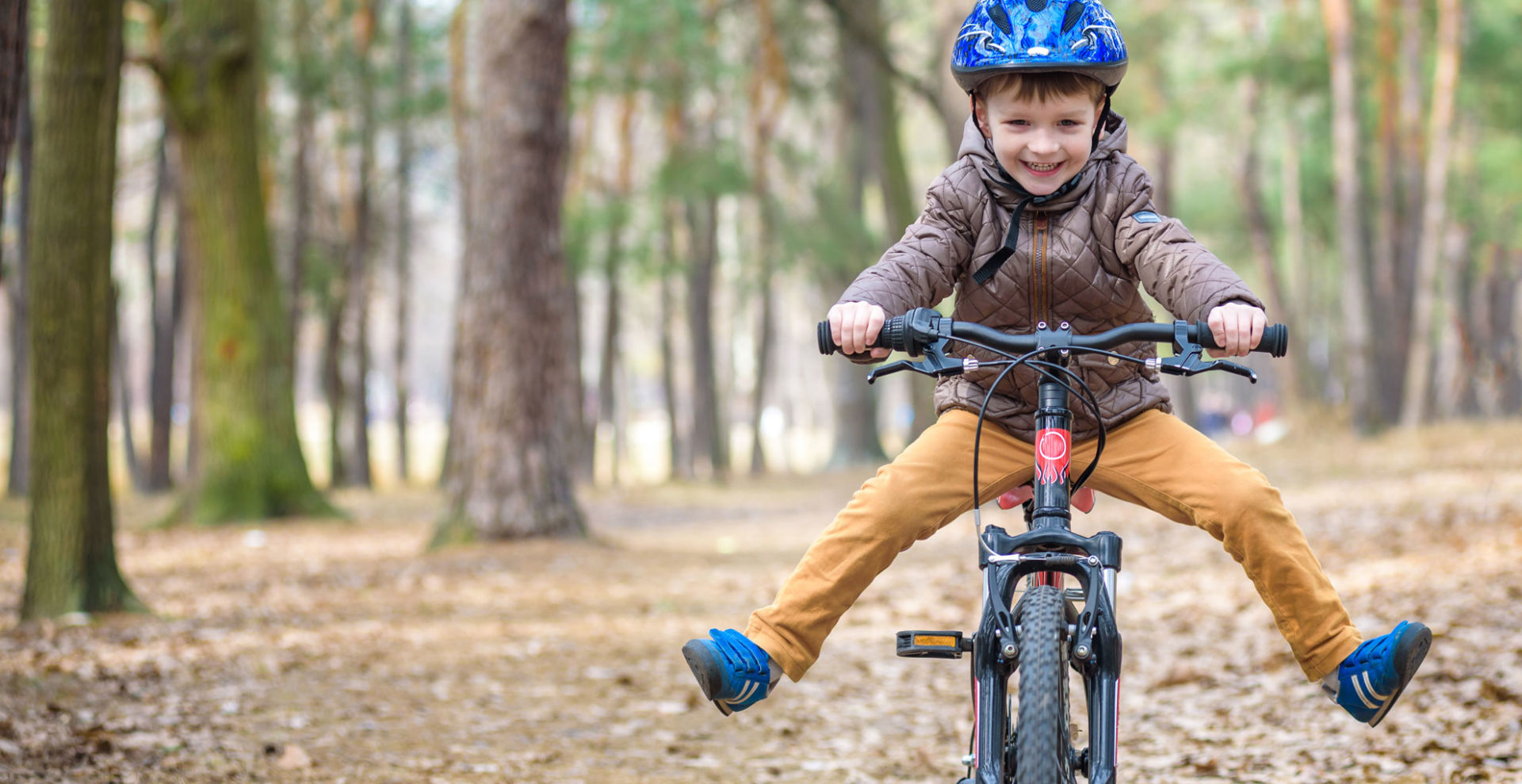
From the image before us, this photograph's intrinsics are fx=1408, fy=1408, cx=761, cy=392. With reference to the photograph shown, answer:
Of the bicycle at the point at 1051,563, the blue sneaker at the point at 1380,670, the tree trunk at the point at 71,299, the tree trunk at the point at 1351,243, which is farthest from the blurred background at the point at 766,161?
the blue sneaker at the point at 1380,670

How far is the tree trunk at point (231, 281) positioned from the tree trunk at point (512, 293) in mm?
3708

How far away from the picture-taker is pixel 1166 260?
3215 millimetres

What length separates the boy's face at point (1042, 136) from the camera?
329 centimetres

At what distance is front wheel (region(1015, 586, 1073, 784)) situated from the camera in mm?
2635

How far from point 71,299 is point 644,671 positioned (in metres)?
3.39

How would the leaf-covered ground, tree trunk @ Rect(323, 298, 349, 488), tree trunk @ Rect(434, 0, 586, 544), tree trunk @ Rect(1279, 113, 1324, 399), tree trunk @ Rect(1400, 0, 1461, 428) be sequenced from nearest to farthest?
the leaf-covered ground
tree trunk @ Rect(434, 0, 586, 544)
tree trunk @ Rect(1400, 0, 1461, 428)
tree trunk @ Rect(323, 298, 349, 488)
tree trunk @ Rect(1279, 113, 1324, 399)

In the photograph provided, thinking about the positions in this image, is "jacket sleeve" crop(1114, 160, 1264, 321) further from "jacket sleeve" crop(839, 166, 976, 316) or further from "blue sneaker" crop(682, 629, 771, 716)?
"blue sneaker" crop(682, 629, 771, 716)

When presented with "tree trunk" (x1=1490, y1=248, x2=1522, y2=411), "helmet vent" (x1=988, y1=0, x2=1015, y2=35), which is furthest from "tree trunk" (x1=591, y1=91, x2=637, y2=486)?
"helmet vent" (x1=988, y1=0, x2=1015, y2=35)

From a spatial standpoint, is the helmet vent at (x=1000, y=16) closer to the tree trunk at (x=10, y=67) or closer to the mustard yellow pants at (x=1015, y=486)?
the mustard yellow pants at (x=1015, y=486)

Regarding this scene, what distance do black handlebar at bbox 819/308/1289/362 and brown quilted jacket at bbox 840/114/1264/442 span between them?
30 cm

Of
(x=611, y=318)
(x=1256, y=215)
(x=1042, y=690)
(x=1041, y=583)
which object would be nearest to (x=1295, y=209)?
(x=1256, y=215)

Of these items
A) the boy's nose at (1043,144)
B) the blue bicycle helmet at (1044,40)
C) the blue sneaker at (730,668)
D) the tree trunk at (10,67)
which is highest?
the tree trunk at (10,67)

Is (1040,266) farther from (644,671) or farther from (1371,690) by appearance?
(644,671)

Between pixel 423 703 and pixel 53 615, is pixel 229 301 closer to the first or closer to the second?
pixel 53 615
